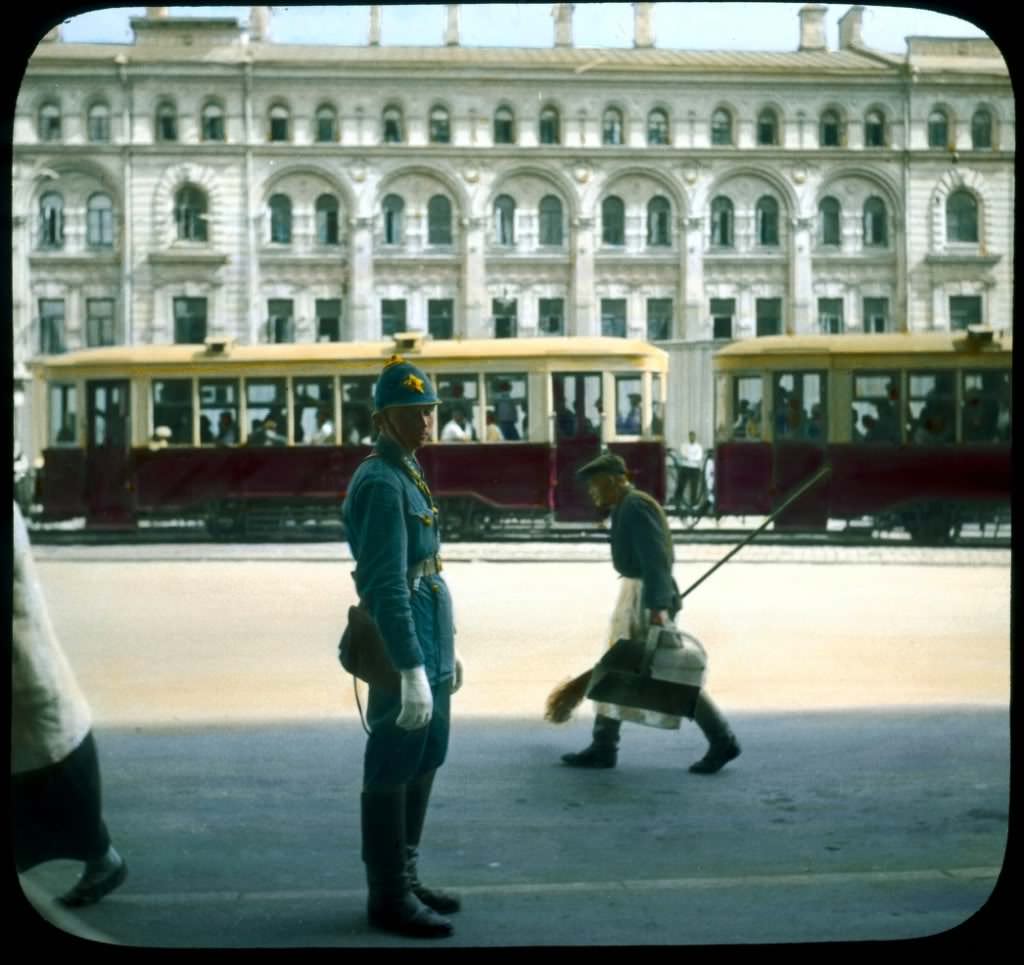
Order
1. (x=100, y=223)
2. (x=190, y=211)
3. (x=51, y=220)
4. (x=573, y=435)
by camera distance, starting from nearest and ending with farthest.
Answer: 1. (x=51, y=220)
2. (x=100, y=223)
3. (x=190, y=211)
4. (x=573, y=435)

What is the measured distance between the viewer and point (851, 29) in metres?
3.41

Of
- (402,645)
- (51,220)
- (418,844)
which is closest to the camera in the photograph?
(402,645)

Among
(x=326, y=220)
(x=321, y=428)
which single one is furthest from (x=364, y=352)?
(x=326, y=220)

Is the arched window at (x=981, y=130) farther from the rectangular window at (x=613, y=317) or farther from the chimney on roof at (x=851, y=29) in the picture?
the rectangular window at (x=613, y=317)

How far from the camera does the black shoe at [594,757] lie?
346 centimetres

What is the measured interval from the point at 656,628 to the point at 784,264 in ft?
3.58

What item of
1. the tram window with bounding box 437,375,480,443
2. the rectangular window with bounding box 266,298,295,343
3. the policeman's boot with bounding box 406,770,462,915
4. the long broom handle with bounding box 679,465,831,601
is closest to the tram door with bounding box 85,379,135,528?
the rectangular window with bounding box 266,298,295,343

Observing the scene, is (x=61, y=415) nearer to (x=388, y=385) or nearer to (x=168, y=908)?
(x=388, y=385)

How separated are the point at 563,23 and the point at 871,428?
155 centimetres

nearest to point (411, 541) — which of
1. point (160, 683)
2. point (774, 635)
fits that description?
point (160, 683)

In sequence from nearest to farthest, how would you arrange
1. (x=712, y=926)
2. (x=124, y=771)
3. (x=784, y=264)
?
(x=712, y=926) → (x=124, y=771) → (x=784, y=264)

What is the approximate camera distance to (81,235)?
3.52m

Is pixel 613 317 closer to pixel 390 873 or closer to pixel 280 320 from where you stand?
pixel 280 320

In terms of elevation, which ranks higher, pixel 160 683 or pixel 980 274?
pixel 980 274
